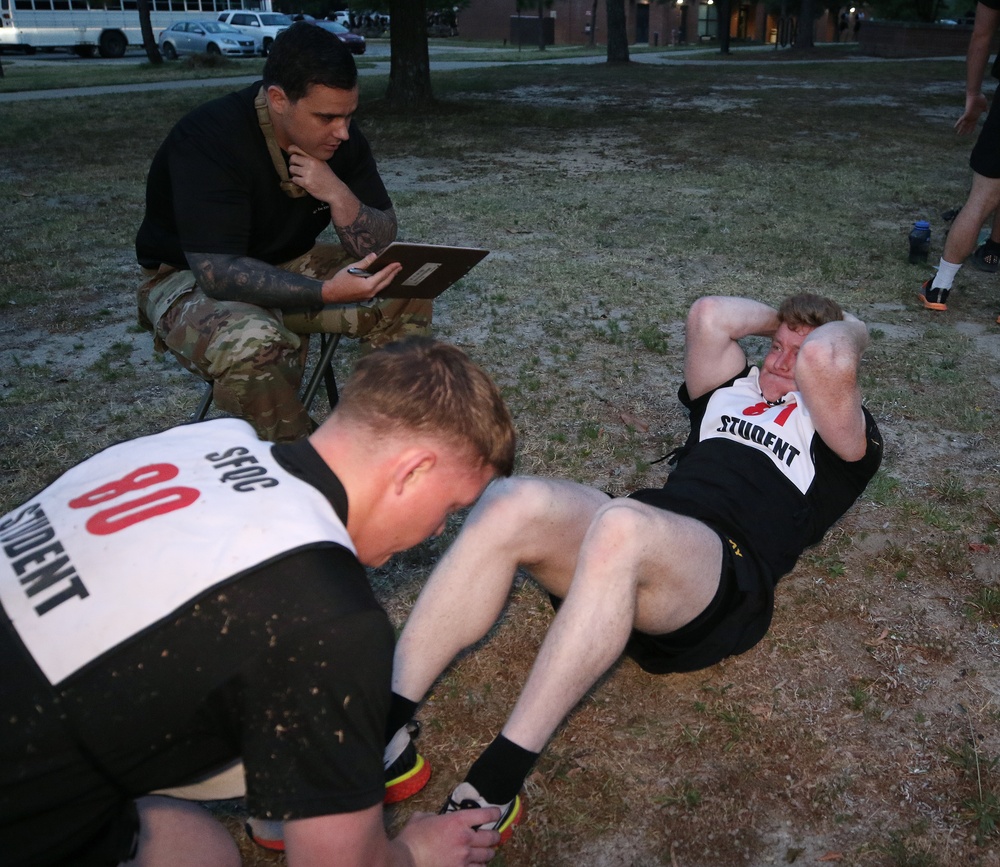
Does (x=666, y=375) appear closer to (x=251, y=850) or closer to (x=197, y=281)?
(x=197, y=281)

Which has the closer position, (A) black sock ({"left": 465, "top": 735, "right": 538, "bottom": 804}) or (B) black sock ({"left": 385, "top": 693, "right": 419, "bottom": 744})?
(A) black sock ({"left": 465, "top": 735, "right": 538, "bottom": 804})

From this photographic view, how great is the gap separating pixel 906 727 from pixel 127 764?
201 centimetres

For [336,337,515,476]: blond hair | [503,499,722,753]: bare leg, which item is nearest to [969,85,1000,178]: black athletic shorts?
[503,499,722,753]: bare leg

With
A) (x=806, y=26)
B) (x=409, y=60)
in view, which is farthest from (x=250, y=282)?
(x=806, y=26)

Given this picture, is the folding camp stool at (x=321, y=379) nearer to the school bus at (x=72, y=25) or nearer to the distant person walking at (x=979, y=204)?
the distant person walking at (x=979, y=204)

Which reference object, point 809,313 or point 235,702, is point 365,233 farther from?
point 235,702

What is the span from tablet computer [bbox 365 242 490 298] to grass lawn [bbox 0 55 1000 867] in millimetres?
871

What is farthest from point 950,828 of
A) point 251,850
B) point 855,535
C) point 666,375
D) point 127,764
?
point 666,375

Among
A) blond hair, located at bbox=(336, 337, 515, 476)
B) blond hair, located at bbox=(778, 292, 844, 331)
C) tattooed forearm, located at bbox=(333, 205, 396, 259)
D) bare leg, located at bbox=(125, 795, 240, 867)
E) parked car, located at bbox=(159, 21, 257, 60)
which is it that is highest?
parked car, located at bbox=(159, 21, 257, 60)

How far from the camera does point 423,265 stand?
138 inches

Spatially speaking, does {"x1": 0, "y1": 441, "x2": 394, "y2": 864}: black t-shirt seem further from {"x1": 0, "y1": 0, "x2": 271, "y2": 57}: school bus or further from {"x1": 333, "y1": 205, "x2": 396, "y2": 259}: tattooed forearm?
{"x1": 0, "y1": 0, "x2": 271, "y2": 57}: school bus

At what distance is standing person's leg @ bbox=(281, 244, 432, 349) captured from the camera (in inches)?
154

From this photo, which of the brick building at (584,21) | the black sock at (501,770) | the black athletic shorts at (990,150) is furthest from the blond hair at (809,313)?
the brick building at (584,21)

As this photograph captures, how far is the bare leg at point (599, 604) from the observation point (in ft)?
6.94
